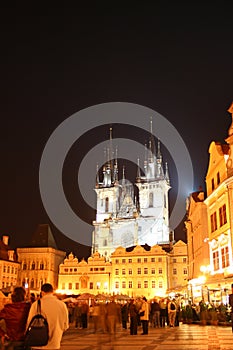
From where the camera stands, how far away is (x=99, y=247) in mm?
108875

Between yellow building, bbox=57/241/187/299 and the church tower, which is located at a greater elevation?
the church tower

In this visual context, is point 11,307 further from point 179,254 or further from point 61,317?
point 179,254

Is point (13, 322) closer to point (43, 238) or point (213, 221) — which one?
point (213, 221)

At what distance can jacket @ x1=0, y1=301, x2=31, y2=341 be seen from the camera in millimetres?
6270

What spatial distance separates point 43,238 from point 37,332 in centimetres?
9701

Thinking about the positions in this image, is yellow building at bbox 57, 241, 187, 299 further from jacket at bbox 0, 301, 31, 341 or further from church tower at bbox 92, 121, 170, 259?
jacket at bbox 0, 301, 31, 341

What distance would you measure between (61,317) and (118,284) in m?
85.0

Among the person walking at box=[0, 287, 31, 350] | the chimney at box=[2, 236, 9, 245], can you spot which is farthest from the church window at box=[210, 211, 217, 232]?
the chimney at box=[2, 236, 9, 245]

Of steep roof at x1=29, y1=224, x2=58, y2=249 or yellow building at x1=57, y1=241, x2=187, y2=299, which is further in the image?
steep roof at x1=29, y1=224, x2=58, y2=249

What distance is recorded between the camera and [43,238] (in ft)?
331

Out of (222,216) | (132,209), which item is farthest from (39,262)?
(222,216)

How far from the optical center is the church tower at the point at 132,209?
108 m

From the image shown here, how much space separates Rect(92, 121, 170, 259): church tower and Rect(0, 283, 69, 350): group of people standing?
99.9 m

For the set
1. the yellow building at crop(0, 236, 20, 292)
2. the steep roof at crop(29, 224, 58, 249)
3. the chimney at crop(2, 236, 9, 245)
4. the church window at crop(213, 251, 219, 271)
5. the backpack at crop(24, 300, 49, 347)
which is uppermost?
the steep roof at crop(29, 224, 58, 249)
